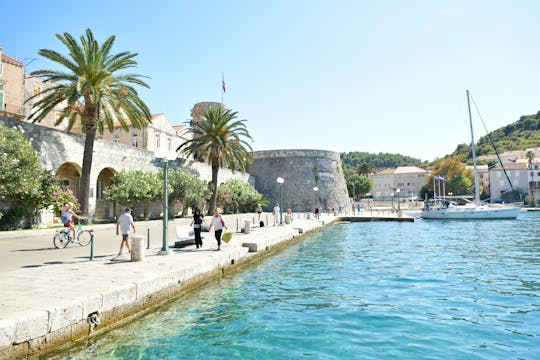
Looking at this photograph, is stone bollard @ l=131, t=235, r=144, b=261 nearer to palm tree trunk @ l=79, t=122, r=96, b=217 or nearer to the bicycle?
the bicycle

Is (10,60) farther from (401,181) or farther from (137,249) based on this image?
(401,181)

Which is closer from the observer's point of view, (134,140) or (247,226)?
(247,226)

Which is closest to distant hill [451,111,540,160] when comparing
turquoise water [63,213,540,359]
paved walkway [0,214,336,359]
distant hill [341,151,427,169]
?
distant hill [341,151,427,169]

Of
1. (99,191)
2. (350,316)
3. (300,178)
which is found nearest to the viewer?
(350,316)

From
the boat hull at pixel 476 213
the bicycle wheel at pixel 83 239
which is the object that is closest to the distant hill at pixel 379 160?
the boat hull at pixel 476 213

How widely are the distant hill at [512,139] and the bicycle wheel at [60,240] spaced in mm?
116789

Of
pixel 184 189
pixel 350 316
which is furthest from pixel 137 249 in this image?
pixel 184 189

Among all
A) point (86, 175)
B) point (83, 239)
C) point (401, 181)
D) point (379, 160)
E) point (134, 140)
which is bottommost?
point (83, 239)

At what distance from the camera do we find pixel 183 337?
6219mm

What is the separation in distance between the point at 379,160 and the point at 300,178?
403ft

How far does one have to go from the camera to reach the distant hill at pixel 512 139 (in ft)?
366

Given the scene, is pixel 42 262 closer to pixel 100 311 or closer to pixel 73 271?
pixel 73 271

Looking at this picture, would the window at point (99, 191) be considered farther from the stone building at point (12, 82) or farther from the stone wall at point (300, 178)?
the stone wall at point (300, 178)

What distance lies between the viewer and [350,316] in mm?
7355
